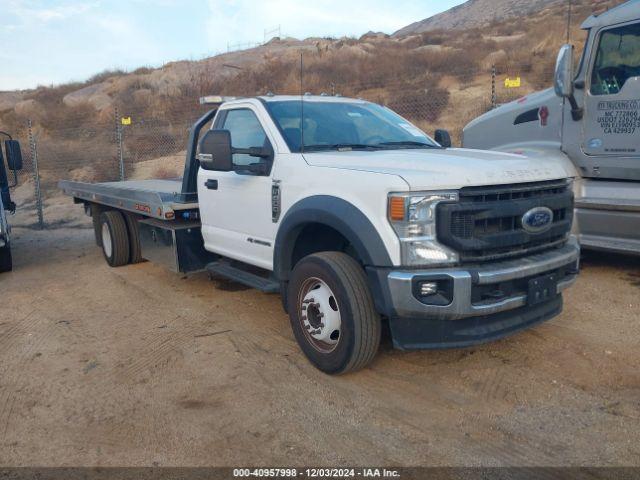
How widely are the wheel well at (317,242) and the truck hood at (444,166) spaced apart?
1.72ft

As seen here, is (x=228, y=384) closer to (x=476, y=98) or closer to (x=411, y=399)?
(x=411, y=399)

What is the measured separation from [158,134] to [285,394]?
1827 centimetres

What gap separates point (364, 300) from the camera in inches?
151

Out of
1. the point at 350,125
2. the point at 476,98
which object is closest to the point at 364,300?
the point at 350,125

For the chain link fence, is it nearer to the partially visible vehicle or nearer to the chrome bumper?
the partially visible vehicle

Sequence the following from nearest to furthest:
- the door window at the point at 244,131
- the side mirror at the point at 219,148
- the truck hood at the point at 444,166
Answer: the truck hood at the point at 444,166, the side mirror at the point at 219,148, the door window at the point at 244,131

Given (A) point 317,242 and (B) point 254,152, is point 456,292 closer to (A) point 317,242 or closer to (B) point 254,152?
(A) point 317,242

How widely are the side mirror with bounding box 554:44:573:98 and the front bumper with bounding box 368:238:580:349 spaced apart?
10.0ft

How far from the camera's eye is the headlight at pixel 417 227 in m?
3.59

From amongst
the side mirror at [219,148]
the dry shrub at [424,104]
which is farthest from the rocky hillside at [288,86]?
the side mirror at [219,148]

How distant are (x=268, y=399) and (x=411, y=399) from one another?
0.96 meters

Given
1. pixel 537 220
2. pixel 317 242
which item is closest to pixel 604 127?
pixel 537 220

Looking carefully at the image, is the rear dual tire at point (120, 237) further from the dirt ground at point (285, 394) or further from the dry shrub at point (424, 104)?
the dry shrub at point (424, 104)

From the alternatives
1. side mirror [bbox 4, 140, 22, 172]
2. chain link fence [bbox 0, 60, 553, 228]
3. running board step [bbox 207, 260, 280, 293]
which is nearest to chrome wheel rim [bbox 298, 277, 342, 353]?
running board step [bbox 207, 260, 280, 293]
